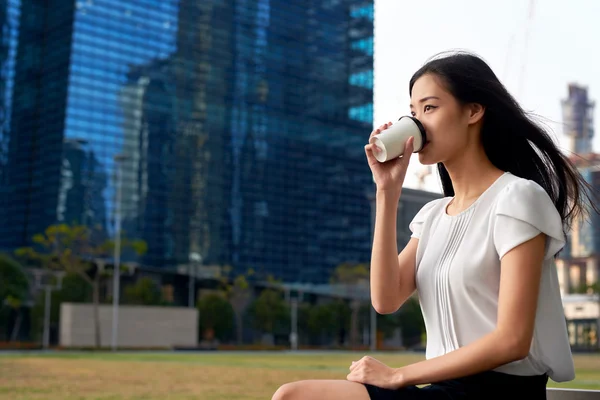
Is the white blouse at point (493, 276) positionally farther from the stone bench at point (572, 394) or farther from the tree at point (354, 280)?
the tree at point (354, 280)

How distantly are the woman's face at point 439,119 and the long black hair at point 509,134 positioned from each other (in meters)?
0.01

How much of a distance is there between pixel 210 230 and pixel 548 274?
52543mm

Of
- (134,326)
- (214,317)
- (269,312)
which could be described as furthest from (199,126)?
(134,326)

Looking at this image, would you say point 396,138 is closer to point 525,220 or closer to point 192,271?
point 525,220

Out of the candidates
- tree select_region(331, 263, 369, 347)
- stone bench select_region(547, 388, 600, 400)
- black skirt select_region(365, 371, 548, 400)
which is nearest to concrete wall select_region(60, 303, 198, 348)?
tree select_region(331, 263, 369, 347)

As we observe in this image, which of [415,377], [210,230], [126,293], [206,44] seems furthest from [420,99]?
[206,44]

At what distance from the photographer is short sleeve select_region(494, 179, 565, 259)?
3.51 ft

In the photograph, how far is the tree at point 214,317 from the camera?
37.3 m

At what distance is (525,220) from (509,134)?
27 cm

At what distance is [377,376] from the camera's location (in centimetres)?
107

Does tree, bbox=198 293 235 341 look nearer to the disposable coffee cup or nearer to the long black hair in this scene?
the long black hair

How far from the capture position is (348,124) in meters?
57.8

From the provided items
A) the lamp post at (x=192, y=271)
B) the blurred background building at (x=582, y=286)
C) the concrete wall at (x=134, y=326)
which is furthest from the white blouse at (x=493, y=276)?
the lamp post at (x=192, y=271)

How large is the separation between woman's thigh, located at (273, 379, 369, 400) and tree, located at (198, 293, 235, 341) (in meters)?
36.9
